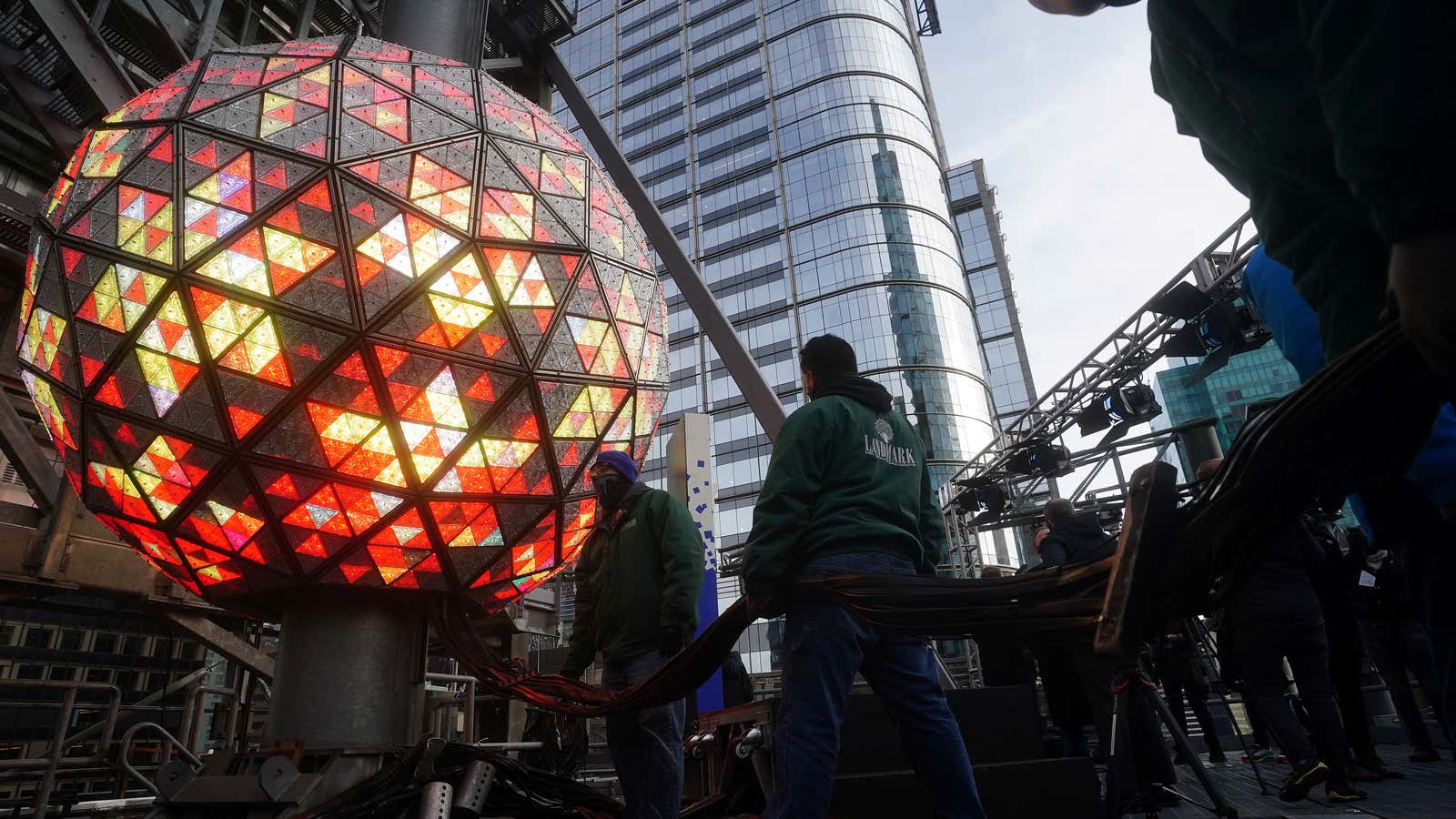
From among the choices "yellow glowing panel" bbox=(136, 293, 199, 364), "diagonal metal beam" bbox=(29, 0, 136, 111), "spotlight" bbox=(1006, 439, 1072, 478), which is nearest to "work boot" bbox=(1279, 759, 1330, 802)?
"yellow glowing panel" bbox=(136, 293, 199, 364)

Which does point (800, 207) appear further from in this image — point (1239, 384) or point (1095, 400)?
point (1239, 384)

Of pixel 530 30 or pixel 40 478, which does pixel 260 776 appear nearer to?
pixel 40 478

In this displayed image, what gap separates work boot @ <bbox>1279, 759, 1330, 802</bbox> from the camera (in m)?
2.96

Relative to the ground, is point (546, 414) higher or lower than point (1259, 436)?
higher

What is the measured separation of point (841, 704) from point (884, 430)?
0.80 m

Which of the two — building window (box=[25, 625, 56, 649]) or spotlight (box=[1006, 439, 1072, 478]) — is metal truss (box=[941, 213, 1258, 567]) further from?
building window (box=[25, 625, 56, 649])

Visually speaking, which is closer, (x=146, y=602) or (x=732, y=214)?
(x=146, y=602)

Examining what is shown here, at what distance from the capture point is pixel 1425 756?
398 cm

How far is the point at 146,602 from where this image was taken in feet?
13.6

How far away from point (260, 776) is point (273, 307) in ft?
4.87

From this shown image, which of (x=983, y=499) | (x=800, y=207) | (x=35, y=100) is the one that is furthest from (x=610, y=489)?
(x=800, y=207)

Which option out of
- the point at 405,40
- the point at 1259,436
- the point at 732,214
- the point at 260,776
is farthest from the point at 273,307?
the point at 732,214

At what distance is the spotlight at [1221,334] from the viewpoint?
27.6ft

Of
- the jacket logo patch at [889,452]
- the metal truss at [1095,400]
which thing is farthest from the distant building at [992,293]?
the jacket logo patch at [889,452]
